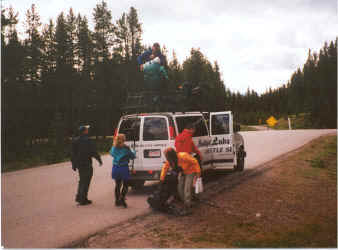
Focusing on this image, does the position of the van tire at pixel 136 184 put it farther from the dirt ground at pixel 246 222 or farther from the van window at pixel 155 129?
the dirt ground at pixel 246 222

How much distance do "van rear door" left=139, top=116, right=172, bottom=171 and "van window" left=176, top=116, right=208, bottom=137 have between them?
0.47 m

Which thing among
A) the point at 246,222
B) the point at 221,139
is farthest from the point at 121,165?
the point at 221,139

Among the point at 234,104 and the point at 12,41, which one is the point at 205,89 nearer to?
the point at 12,41

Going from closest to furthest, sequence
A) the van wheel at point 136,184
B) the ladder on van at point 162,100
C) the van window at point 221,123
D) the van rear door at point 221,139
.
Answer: the ladder on van at point 162,100
the van wheel at point 136,184
the van rear door at point 221,139
the van window at point 221,123

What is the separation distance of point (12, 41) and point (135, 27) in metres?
19.4

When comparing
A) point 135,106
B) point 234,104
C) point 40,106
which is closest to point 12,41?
point 40,106

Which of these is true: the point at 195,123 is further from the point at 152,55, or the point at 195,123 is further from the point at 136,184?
the point at 136,184

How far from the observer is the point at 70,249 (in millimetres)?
5094

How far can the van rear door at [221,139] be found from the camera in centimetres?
1121

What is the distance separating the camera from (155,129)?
9195mm

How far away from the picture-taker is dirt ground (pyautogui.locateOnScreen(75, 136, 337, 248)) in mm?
5488

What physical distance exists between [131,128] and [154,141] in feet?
2.72

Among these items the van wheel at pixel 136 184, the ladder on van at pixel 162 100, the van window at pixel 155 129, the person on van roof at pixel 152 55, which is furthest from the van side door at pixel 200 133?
the van wheel at pixel 136 184

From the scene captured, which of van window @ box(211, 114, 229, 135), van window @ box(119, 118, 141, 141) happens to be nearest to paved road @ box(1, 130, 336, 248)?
van window @ box(119, 118, 141, 141)
